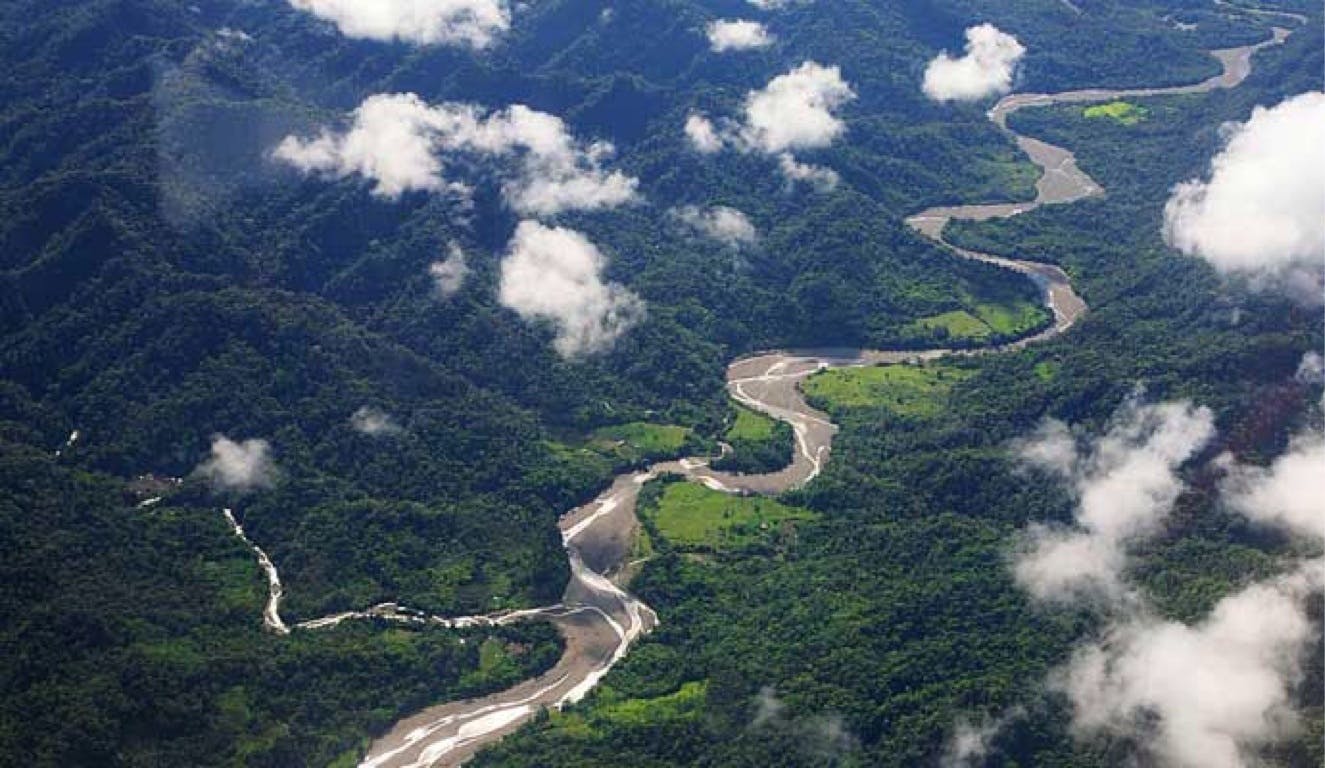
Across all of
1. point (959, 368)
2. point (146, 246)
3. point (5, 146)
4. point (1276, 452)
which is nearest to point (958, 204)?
point (959, 368)

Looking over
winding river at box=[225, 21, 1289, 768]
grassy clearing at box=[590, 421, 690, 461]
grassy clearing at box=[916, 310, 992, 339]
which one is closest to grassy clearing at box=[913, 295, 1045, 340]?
grassy clearing at box=[916, 310, 992, 339]

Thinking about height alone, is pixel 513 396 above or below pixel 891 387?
below

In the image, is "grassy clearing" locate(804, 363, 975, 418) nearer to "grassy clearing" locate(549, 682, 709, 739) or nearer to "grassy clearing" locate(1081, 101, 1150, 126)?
"grassy clearing" locate(549, 682, 709, 739)

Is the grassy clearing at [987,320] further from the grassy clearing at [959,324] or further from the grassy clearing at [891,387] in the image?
the grassy clearing at [891,387]

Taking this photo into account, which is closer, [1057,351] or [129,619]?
[129,619]

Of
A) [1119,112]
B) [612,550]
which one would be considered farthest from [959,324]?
[1119,112]

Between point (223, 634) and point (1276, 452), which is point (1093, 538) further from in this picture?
point (223, 634)

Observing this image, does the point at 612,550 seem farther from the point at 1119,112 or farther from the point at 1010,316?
the point at 1119,112
